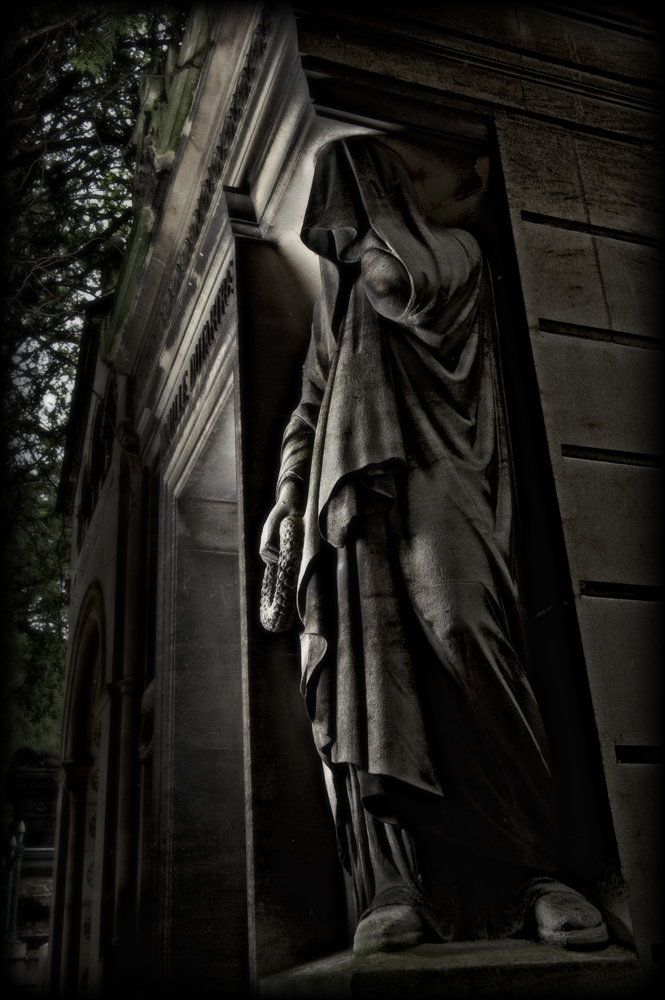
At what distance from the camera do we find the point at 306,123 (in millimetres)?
4027

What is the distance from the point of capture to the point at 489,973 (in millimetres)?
2316

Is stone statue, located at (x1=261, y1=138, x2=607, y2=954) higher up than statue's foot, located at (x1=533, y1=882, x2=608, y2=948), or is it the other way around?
stone statue, located at (x1=261, y1=138, x2=607, y2=954)

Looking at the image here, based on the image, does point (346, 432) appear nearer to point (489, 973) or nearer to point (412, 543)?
point (412, 543)

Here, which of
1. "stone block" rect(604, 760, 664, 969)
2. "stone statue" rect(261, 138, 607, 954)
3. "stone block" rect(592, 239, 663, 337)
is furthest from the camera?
"stone block" rect(592, 239, 663, 337)

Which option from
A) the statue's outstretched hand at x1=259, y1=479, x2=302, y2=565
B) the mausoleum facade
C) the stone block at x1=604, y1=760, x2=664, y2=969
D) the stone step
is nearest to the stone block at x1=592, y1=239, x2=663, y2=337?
the mausoleum facade

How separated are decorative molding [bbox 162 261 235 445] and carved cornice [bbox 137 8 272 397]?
494mm

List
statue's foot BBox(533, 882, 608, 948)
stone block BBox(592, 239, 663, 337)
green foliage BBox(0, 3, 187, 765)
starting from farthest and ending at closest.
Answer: green foliage BBox(0, 3, 187, 765)
stone block BBox(592, 239, 663, 337)
statue's foot BBox(533, 882, 608, 948)

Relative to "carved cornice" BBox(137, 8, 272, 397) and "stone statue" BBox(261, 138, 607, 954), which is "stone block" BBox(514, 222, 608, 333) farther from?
"carved cornice" BBox(137, 8, 272, 397)

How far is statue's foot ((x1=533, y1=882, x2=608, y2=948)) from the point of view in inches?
97.6

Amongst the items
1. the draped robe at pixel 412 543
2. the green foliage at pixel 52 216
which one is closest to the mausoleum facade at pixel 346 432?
the draped robe at pixel 412 543

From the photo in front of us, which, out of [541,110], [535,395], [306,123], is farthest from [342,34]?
[535,395]

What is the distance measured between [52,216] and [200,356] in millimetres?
3841

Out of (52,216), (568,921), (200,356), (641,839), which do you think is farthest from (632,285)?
(52,216)

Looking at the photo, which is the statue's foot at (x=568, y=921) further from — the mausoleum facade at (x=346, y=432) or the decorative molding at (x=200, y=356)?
the decorative molding at (x=200, y=356)
